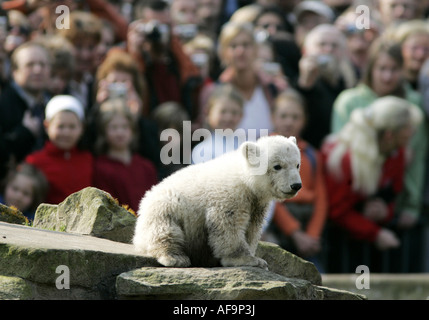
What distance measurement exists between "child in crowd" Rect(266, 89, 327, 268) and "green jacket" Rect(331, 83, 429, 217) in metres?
0.82

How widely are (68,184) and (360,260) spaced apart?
4.30 metres

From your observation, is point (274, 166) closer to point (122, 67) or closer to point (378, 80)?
point (122, 67)

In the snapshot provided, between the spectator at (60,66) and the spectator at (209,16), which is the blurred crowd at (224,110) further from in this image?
the spectator at (209,16)

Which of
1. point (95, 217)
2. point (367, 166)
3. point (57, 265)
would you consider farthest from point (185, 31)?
point (57, 265)

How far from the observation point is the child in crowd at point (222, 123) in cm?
1224

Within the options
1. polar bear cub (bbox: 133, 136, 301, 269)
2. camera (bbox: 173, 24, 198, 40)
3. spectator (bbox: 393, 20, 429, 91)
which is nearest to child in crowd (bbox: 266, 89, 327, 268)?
camera (bbox: 173, 24, 198, 40)

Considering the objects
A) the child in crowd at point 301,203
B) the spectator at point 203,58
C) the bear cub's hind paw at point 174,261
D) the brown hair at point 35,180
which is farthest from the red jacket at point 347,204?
the bear cub's hind paw at point 174,261

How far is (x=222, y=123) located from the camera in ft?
41.5

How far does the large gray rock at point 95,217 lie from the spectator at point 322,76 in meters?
5.71

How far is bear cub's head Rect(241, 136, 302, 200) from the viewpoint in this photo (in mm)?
7762
